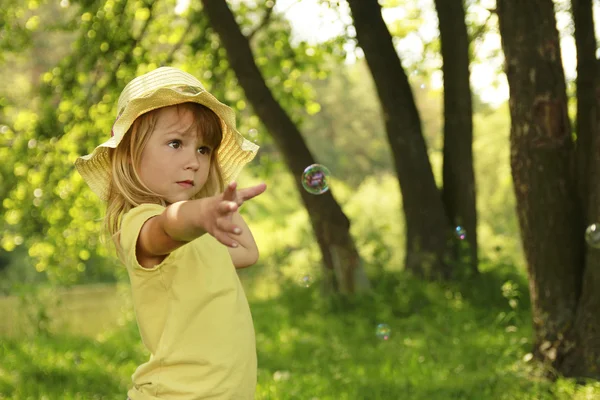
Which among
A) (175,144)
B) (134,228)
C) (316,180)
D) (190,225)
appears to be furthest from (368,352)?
(190,225)

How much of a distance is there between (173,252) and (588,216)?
10.1ft

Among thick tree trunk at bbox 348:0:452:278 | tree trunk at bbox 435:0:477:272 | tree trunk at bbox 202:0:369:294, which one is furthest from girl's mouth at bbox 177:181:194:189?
tree trunk at bbox 435:0:477:272

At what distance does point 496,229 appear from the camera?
26.6 metres

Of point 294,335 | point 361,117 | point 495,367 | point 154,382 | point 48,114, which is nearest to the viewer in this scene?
point 154,382

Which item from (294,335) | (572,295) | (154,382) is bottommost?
(294,335)

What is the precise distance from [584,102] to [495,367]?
1799 mm

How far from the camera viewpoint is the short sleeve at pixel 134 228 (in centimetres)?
246

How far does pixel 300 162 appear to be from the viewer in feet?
29.5

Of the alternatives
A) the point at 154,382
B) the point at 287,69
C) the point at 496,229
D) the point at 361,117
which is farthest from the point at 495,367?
the point at 361,117

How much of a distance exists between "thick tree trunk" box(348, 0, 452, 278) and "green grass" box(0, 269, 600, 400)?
1.41 feet

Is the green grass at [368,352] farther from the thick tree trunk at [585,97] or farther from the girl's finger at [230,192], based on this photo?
the girl's finger at [230,192]

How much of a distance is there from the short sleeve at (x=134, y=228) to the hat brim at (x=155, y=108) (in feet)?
0.82

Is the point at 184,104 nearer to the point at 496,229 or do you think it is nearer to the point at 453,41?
the point at 453,41

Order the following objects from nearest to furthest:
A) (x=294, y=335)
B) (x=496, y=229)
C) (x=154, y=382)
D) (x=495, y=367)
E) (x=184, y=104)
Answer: (x=154, y=382), (x=184, y=104), (x=495, y=367), (x=294, y=335), (x=496, y=229)
